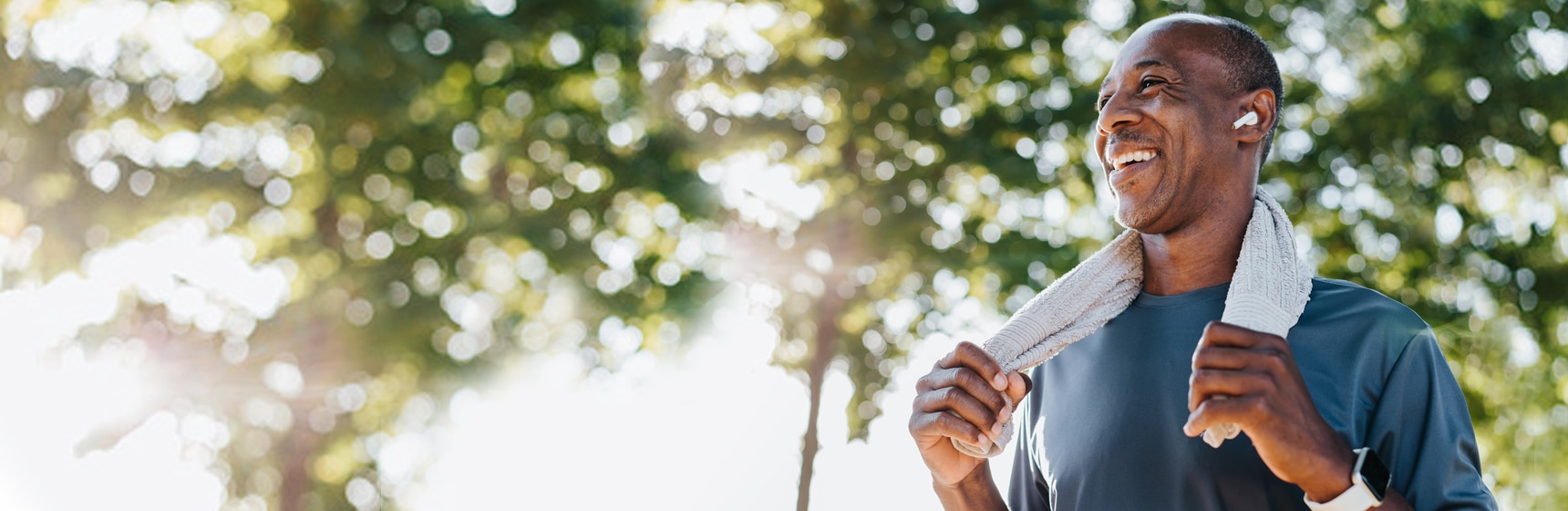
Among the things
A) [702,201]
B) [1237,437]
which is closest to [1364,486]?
[1237,437]

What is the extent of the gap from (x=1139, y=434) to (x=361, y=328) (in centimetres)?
894

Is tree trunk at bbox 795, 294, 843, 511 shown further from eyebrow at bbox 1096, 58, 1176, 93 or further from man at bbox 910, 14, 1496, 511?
eyebrow at bbox 1096, 58, 1176, 93

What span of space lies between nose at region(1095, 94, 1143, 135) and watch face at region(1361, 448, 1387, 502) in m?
0.66

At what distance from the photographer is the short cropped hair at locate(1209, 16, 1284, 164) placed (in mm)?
2096

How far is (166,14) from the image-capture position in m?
9.41

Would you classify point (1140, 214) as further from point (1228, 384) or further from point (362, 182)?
point (362, 182)

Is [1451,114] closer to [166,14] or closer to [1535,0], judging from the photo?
[1535,0]

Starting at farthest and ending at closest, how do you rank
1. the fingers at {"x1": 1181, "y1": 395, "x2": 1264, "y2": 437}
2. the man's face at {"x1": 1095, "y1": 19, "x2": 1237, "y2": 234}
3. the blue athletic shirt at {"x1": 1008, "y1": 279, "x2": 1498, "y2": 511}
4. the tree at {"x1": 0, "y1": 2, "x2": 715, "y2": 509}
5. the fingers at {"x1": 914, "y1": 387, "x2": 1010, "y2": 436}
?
1. the tree at {"x1": 0, "y1": 2, "x2": 715, "y2": 509}
2. the man's face at {"x1": 1095, "y1": 19, "x2": 1237, "y2": 234}
3. the fingers at {"x1": 914, "y1": 387, "x2": 1010, "y2": 436}
4. the blue athletic shirt at {"x1": 1008, "y1": 279, "x2": 1498, "y2": 511}
5. the fingers at {"x1": 1181, "y1": 395, "x2": 1264, "y2": 437}

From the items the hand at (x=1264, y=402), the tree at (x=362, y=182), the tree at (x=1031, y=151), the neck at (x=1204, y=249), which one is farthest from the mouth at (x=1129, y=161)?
the tree at (x=1031, y=151)

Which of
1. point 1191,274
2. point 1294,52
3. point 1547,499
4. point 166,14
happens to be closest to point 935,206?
point 1294,52

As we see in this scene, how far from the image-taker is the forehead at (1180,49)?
2082 millimetres

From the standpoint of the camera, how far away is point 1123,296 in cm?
218

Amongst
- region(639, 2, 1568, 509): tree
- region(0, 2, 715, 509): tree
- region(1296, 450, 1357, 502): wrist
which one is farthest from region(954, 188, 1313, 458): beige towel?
region(639, 2, 1568, 509): tree

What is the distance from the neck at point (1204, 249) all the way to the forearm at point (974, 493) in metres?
0.41
